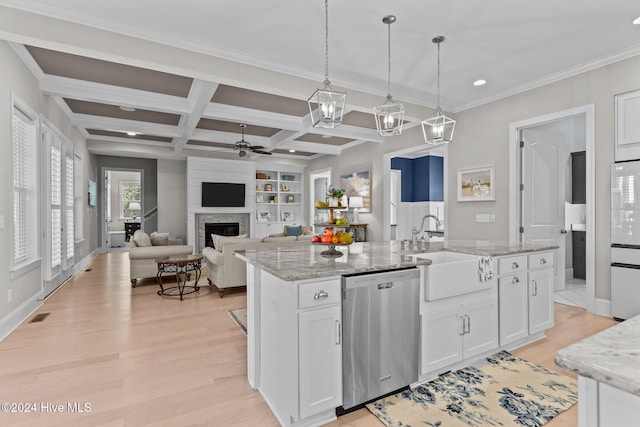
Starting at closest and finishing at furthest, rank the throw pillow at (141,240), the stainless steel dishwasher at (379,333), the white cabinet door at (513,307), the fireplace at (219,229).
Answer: the stainless steel dishwasher at (379,333) < the white cabinet door at (513,307) < the throw pillow at (141,240) < the fireplace at (219,229)

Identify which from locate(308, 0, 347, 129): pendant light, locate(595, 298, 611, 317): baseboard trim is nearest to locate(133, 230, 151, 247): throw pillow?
locate(308, 0, 347, 129): pendant light

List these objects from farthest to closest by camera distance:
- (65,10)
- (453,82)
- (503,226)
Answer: (503,226) < (453,82) < (65,10)

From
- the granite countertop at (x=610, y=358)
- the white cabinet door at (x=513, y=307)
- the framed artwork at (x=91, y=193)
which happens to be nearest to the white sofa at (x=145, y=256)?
the framed artwork at (x=91, y=193)

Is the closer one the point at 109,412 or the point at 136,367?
the point at 109,412

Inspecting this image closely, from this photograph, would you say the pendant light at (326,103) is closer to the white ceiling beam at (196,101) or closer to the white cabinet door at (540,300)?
the white ceiling beam at (196,101)

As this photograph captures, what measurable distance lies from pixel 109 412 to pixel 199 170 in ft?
22.9

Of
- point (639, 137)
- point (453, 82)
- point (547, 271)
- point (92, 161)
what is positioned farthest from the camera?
point (92, 161)

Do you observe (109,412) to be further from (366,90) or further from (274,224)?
(274,224)

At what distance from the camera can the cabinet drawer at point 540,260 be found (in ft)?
9.71

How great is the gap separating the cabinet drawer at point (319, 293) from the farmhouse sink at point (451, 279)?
0.72 metres

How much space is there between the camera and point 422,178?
8.77 m

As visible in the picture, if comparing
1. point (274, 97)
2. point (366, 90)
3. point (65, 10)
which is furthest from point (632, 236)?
point (65, 10)

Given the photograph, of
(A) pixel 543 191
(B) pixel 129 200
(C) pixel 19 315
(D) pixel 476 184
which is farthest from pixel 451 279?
(B) pixel 129 200

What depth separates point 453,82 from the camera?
432 centimetres
